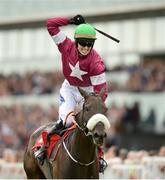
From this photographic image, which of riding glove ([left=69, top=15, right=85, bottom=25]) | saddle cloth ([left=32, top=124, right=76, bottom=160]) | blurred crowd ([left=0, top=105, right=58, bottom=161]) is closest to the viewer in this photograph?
saddle cloth ([left=32, top=124, right=76, bottom=160])

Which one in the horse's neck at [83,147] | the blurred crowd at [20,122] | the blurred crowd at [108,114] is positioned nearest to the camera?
the horse's neck at [83,147]

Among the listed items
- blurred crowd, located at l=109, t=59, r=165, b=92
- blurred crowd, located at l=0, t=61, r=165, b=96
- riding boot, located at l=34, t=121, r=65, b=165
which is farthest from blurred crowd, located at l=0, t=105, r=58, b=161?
riding boot, located at l=34, t=121, r=65, b=165

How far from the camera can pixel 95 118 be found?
26.5 feet

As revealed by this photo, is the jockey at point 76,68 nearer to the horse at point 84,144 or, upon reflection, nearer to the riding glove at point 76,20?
the riding glove at point 76,20

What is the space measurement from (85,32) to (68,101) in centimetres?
89

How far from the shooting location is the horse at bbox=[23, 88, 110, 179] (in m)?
8.09

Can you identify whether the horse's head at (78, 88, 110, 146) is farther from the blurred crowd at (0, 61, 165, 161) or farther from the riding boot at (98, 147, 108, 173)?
the blurred crowd at (0, 61, 165, 161)

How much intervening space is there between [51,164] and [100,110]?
4.39ft

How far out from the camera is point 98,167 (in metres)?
8.96

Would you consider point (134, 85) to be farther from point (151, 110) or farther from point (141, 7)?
point (141, 7)

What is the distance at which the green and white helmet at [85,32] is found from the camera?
8.96 m

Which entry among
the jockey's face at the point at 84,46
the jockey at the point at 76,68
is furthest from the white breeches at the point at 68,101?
the jockey's face at the point at 84,46

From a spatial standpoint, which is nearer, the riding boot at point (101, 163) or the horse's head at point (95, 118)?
the horse's head at point (95, 118)

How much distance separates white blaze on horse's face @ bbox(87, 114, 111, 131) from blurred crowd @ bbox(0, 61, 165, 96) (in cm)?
1162
